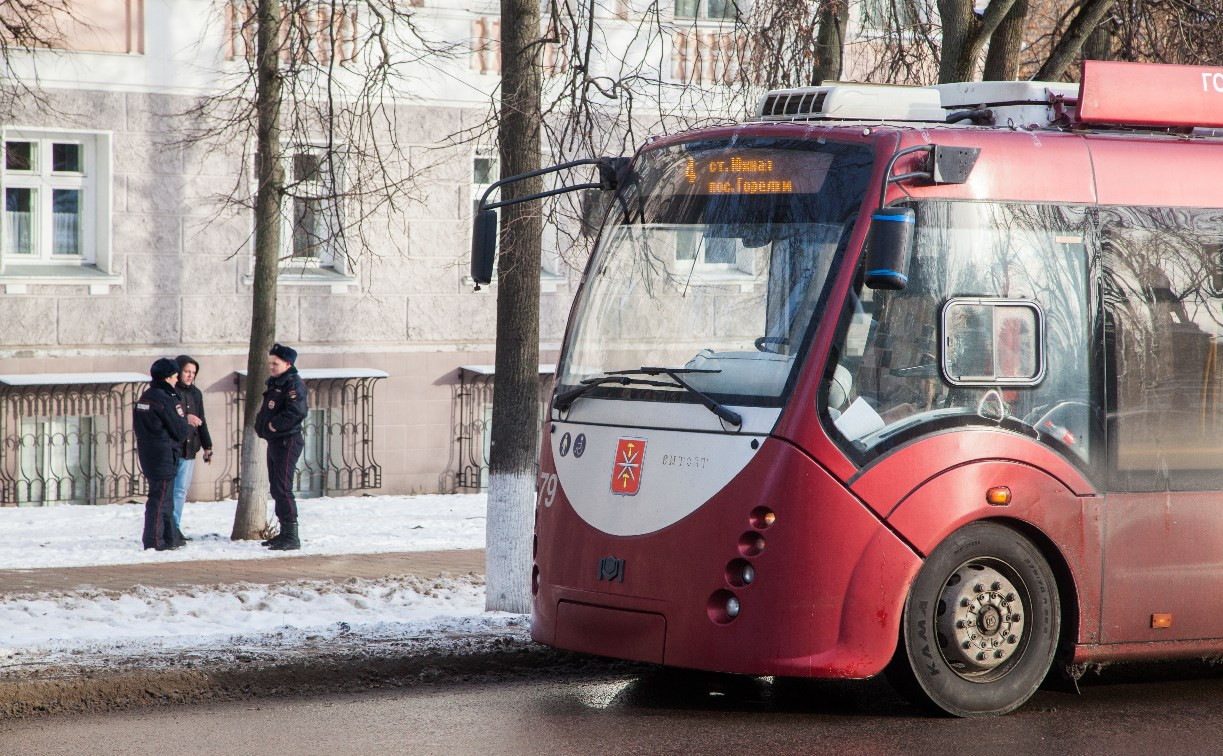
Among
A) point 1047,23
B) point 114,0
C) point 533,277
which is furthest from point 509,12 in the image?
point 1047,23

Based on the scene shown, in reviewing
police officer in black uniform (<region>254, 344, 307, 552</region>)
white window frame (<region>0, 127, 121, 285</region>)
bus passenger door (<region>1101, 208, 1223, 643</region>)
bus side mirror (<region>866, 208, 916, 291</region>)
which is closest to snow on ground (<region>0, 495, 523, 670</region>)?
police officer in black uniform (<region>254, 344, 307, 552</region>)

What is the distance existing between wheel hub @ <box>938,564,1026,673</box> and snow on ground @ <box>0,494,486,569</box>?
25.8ft

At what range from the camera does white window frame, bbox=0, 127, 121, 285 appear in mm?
17484

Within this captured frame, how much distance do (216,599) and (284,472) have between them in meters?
4.27

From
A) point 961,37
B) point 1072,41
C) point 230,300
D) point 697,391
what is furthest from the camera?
point 230,300

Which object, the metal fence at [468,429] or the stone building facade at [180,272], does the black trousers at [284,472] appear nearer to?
the stone building facade at [180,272]

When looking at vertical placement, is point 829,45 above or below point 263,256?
above

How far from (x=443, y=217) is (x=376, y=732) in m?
13.2

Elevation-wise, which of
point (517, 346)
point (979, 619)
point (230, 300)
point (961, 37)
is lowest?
point (979, 619)

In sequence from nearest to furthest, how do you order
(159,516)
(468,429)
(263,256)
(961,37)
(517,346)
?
(517,346)
(961,37)
(159,516)
(263,256)
(468,429)

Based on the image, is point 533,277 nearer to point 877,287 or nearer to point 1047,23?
point 877,287

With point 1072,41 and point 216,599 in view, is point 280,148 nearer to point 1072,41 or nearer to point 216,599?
point 216,599

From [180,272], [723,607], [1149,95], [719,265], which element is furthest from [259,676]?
[180,272]

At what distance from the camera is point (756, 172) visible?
7484 millimetres
